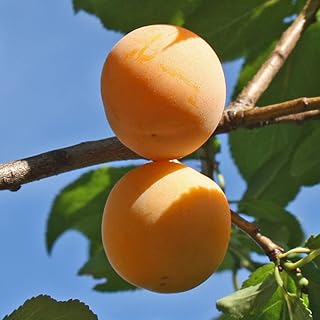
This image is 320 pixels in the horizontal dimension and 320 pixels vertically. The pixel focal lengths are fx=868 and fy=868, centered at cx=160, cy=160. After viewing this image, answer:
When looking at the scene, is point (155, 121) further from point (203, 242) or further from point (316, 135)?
point (316, 135)

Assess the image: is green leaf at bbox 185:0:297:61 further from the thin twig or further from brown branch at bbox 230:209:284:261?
brown branch at bbox 230:209:284:261

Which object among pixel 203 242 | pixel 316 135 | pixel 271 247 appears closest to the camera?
pixel 203 242

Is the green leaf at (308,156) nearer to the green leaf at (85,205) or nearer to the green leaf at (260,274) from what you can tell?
the green leaf at (260,274)

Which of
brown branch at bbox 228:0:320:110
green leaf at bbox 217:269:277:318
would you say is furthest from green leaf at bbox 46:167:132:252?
green leaf at bbox 217:269:277:318

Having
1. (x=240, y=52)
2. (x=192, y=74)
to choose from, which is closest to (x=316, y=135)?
(x=240, y=52)

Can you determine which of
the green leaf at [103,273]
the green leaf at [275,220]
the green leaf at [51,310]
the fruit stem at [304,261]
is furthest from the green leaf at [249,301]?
the green leaf at [103,273]

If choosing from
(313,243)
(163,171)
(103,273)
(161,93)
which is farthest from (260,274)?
(103,273)

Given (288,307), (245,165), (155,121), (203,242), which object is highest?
(155,121)
